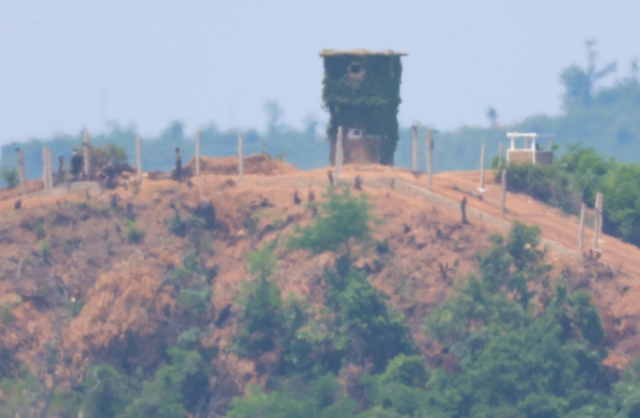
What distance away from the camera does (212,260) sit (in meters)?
35.4

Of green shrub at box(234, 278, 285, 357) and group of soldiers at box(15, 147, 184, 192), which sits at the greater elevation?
group of soldiers at box(15, 147, 184, 192)

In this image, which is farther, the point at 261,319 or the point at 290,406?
the point at 261,319

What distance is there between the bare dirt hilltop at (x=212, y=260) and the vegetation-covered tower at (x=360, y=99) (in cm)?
225

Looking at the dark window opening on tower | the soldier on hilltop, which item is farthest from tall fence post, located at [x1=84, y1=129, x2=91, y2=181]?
the dark window opening on tower

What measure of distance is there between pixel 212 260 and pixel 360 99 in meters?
7.31

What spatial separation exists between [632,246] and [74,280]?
566 inches

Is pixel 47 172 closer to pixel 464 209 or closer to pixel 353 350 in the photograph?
pixel 353 350

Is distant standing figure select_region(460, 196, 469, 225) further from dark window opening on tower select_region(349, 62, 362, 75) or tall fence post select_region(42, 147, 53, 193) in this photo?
tall fence post select_region(42, 147, 53, 193)

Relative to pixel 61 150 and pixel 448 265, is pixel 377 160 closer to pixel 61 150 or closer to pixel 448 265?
pixel 448 265

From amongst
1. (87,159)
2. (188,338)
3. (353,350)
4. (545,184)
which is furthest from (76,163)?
(545,184)

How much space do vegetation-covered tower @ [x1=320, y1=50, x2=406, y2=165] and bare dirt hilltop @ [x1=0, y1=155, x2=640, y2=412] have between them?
2246 millimetres

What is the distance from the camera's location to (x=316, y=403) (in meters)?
31.3

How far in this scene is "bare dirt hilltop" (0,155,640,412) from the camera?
3312cm

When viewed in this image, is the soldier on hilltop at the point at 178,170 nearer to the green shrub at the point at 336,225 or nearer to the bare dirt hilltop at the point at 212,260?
the bare dirt hilltop at the point at 212,260
